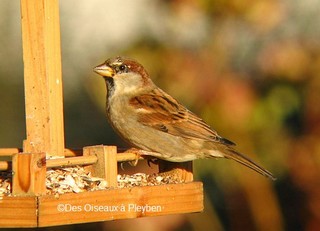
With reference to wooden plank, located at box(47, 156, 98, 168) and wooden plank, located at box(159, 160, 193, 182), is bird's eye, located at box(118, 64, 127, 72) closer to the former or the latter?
wooden plank, located at box(159, 160, 193, 182)

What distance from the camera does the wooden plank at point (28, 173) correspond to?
10.3 feet

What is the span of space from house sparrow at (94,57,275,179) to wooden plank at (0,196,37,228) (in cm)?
124

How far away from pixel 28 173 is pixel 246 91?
2085 mm

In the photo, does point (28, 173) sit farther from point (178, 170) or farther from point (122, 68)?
point (122, 68)

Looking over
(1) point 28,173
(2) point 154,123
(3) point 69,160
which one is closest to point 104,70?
(2) point 154,123

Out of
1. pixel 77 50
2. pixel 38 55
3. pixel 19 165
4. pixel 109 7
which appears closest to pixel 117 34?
pixel 109 7

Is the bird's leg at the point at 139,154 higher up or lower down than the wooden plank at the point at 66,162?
higher up

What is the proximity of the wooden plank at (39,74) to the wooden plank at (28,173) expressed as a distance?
1.50ft

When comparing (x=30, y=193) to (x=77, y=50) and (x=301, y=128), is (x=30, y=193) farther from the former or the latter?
(x=77, y=50)

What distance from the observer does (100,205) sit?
331 centimetres

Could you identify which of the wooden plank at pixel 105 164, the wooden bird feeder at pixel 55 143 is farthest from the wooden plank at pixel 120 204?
the wooden plank at pixel 105 164

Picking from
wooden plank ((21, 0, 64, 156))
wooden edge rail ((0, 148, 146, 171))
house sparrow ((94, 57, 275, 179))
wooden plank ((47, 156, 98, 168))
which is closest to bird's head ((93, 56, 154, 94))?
house sparrow ((94, 57, 275, 179))

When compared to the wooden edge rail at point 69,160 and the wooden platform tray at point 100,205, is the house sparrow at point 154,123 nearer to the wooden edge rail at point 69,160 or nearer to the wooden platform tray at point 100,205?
the wooden edge rail at point 69,160

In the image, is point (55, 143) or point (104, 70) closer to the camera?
point (55, 143)
